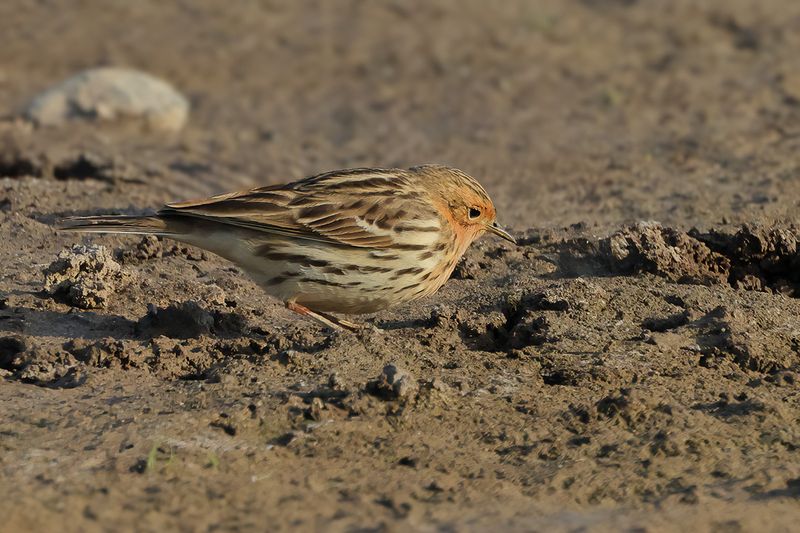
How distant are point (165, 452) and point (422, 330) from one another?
2.26 m

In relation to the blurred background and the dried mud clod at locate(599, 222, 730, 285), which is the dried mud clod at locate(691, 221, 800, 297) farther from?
the blurred background

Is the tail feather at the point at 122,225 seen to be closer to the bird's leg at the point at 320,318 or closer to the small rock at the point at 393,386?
the bird's leg at the point at 320,318

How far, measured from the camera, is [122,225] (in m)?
7.70

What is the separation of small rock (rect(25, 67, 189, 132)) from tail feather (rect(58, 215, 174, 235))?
24.3 feet

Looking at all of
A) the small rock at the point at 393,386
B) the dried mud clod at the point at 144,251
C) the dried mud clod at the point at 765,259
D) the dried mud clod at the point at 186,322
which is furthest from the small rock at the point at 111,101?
the small rock at the point at 393,386

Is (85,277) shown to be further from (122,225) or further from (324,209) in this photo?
(324,209)

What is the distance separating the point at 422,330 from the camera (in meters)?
7.79

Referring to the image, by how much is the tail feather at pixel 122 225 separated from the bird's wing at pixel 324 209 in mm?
104

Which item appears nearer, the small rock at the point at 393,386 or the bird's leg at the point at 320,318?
the small rock at the point at 393,386

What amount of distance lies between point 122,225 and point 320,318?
141cm

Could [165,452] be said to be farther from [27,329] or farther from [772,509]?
[772,509]

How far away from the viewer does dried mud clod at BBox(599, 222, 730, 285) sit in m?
8.48

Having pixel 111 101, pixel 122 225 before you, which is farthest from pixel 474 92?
pixel 122 225

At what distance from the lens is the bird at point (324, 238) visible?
7691 mm
